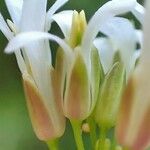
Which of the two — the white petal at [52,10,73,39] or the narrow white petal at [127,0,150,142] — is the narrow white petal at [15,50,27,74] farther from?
the narrow white petal at [127,0,150,142]

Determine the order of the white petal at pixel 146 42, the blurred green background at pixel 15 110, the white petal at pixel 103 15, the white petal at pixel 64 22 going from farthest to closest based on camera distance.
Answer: the blurred green background at pixel 15 110 < the white petal at pixel 64 22 < the white petal at pixel 103 15 < the white petal at pixel 146 42

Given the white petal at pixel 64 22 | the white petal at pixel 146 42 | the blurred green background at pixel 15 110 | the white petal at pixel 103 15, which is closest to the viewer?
the white petal at pixel 146 42

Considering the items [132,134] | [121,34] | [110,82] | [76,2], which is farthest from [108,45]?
[76,2]

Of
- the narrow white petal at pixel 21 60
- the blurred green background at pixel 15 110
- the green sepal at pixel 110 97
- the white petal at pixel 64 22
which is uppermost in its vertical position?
the white petal at pixel 64 22

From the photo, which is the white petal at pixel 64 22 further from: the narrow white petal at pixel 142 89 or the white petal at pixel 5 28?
the narrow white petal at pixel 142 89

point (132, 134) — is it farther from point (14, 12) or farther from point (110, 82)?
point (14, 12)

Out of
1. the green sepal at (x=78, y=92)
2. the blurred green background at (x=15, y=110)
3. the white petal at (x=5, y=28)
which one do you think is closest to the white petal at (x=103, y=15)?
the green sepal at (x=78, y=92)

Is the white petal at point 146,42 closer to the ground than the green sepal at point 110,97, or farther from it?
farther from it
